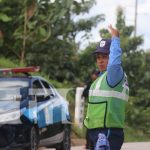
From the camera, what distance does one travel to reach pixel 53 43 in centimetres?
2259

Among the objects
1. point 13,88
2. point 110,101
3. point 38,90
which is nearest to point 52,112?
point 38,90

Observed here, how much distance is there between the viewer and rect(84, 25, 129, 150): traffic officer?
5879 mm

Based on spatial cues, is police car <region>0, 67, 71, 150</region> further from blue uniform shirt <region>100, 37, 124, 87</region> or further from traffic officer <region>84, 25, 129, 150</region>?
blue uniform shirt <region>100, 37, 124, 87</region>

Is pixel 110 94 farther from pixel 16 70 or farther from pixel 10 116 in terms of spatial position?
pixel 16 70

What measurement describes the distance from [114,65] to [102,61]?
23 centimetres

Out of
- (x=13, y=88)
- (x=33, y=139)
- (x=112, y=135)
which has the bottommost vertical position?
(x=33, y=139)

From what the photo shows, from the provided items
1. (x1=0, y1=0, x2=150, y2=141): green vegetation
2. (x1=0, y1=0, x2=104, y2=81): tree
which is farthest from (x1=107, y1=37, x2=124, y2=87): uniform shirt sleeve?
(x1=0, y1=0, x2=104, y2=81): tree

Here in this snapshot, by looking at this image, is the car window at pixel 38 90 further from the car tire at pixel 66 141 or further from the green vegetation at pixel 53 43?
the green vegetation at pixel 53 43

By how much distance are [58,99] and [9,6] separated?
9.26 m

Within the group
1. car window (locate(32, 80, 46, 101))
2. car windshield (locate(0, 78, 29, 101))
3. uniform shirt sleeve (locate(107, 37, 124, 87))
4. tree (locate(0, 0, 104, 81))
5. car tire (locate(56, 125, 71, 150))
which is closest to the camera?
uniform shirt sleeve (locate(107, 37, 124, 87))

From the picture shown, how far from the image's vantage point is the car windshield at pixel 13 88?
38.3 ft

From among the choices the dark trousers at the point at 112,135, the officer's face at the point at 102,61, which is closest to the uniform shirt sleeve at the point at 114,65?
the officer's face at the point at 102,61

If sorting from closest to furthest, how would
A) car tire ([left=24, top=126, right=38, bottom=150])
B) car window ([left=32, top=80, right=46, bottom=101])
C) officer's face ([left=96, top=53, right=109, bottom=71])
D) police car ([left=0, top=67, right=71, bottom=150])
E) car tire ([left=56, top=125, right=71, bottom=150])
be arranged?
officer's face ([left=96, top=53, right=109, bottom=71]), police car ([left=0, top=67, right=71, bottom=150]), car tire ([left=24, top=126, right=38, bottom=150]), car window ([left=32, top=80, right=46, bottom=101]), car tire ([left=56, top=125, right=71, bottom=150])

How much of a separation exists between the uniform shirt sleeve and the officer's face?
142mm
